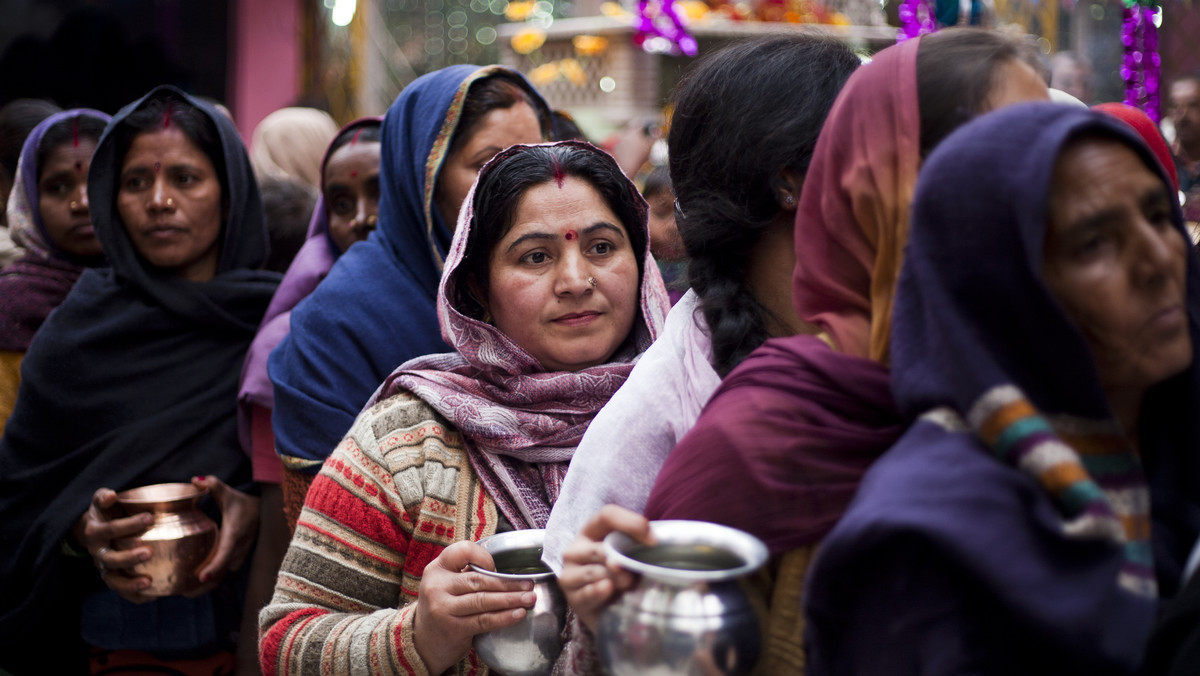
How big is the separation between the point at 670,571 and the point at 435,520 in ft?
2.86

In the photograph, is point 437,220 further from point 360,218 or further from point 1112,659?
point 1112,659

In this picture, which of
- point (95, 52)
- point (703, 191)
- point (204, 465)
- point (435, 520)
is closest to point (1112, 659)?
point (703, 191)

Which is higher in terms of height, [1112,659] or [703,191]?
[703,191]

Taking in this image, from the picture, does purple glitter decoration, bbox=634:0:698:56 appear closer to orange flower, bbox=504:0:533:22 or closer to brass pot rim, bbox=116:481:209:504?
orange flower, bbox=504:0:533:22

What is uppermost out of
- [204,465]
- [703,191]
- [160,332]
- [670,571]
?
[703,191]

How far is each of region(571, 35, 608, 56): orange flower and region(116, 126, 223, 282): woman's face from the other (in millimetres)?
5749

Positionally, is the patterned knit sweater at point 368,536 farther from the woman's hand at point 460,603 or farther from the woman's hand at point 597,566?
the woman's hand at point 597,566

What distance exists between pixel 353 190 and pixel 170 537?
50.1 inches

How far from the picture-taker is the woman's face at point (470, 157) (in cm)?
260

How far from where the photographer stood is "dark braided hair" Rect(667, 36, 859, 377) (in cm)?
153

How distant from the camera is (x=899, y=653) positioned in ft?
3.31

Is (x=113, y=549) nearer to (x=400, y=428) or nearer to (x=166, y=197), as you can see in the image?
(x=166, y=197)

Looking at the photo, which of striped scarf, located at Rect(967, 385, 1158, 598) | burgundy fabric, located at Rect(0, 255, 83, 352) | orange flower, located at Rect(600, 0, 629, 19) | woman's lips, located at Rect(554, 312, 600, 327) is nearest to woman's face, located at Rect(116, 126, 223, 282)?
burgundy fabric, located at Rect(0, 255, 83, 352)

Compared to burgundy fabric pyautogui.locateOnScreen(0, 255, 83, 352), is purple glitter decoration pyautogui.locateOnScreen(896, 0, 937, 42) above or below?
above
